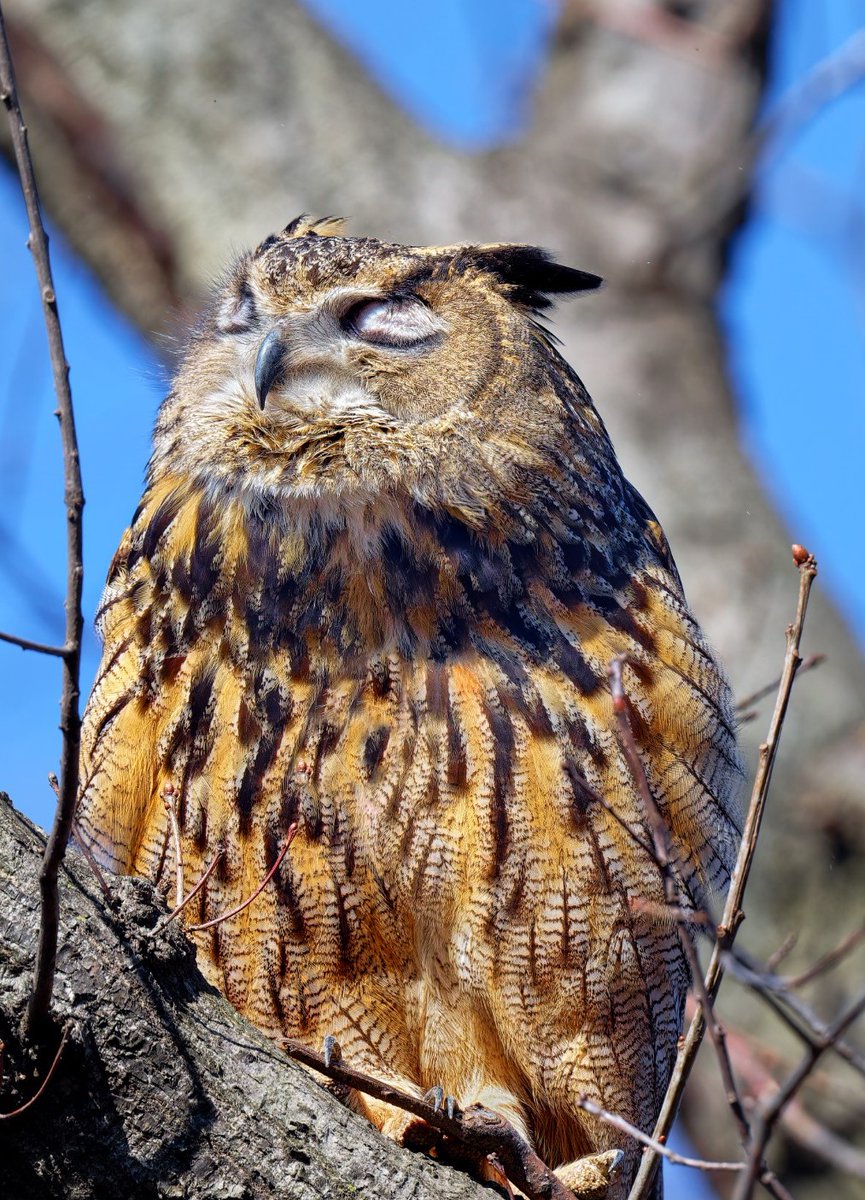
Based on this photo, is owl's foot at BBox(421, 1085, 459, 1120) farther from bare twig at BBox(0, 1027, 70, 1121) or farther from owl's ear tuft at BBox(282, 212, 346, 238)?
owl's ear tuft at BBox(282, 212, 346, 238)

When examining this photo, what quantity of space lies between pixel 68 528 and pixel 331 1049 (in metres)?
1.31

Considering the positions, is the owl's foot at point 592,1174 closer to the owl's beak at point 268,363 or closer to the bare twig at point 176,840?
the bare twig at point 176,840

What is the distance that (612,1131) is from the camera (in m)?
2.73

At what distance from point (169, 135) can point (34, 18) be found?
91 centimetres

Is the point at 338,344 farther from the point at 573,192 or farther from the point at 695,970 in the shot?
the point at 573,192

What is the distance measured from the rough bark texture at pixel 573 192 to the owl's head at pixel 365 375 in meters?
3.17

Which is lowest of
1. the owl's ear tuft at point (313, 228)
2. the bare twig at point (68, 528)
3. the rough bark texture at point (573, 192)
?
the bare twig at point (68, 528)

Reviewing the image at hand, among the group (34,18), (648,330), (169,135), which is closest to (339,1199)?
(648,330)

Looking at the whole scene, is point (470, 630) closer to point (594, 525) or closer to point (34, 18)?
point (594, 525)

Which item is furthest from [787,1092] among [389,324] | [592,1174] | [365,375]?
[389,324]

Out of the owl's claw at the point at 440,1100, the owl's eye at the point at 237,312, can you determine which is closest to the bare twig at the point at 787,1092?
the owl's claw at the point at 440,1100

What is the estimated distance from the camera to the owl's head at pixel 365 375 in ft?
9.49

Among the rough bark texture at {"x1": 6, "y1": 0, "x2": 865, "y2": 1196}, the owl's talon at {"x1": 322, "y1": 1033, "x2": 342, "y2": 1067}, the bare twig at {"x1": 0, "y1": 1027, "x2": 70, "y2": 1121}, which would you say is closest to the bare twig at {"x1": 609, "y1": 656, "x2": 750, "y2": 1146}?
the owl's talon at {"x1": 322, "y1": 1033, "x2": 342, "y2": 1067}

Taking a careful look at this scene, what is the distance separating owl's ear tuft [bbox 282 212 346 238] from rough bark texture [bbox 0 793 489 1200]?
188 centimetres
